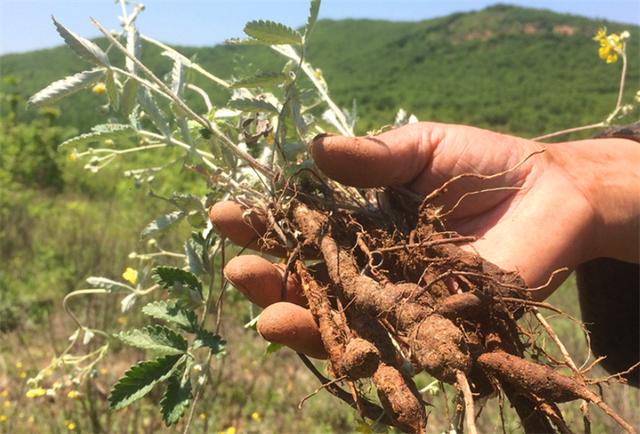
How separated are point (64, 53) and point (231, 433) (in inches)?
1730

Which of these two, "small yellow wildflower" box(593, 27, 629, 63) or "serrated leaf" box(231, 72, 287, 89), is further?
"small yellow wildflower" box(593, 27, 629, 63)

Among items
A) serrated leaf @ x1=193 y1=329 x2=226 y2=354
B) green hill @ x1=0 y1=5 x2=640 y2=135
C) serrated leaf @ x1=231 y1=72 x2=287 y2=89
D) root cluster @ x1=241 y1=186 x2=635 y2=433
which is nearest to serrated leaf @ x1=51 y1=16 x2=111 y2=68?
serrated leaf @ x1=231 y1=72 x2=287 y2=89

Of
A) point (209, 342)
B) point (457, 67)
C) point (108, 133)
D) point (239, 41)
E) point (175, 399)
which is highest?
point (239, 41)

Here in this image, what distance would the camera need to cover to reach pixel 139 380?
1.31 meters

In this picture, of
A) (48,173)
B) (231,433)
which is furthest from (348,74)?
(231,433)

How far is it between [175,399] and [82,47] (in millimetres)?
858

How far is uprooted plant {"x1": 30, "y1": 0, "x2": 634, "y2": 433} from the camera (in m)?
1.19

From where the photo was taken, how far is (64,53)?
133 feet

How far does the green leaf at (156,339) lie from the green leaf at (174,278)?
0.12 meters

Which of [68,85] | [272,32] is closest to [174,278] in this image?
[68,85]

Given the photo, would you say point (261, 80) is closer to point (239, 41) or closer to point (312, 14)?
point (239, 41)

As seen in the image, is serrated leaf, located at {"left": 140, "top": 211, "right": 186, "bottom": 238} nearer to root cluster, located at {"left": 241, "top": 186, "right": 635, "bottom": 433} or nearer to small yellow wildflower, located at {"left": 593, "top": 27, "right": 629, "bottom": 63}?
root cluster, located at {"left": 241, "top": 186, "right": 635, "bottom": 433}

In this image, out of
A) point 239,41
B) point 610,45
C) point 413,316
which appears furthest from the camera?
point 610,45

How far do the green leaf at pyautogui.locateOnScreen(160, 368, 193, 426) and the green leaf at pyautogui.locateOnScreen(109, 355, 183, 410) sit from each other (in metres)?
0.03
